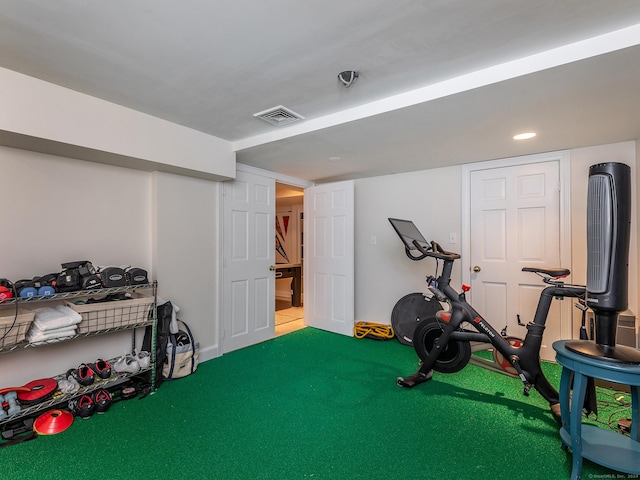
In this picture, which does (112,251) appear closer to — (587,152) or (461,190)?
(461,190)

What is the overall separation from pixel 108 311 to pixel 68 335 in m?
0.28

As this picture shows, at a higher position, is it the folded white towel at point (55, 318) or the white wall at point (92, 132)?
the white wall at point (92, 132)

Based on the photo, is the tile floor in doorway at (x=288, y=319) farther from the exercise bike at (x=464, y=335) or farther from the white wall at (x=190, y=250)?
the exercise bike at (x=464, y=335)

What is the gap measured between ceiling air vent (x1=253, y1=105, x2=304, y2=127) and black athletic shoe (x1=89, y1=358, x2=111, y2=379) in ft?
7.85

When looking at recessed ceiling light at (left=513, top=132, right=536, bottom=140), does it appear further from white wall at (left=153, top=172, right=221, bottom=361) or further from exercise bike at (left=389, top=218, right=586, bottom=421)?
white wall at (left=153, top=172, right=221, bottom=361)

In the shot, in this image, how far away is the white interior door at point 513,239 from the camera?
130 inches

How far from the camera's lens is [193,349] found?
3.01 metres

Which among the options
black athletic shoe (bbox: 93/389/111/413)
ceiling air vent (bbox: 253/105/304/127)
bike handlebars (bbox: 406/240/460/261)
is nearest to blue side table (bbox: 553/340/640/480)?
bike handlebars (bbox: 406/240/460/261)

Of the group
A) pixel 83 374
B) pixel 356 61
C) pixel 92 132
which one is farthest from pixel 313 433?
pixel 92 132

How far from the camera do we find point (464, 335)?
255cm

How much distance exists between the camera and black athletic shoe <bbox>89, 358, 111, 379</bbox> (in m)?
2.43

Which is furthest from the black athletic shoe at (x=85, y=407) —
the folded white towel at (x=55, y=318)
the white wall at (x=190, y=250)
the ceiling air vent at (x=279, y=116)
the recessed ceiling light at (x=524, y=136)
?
the recessed ceiling light at (x=524, y=136)

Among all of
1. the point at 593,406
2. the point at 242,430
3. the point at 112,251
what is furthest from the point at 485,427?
the point at 112,251

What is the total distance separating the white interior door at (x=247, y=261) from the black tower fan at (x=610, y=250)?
10.5 feet
